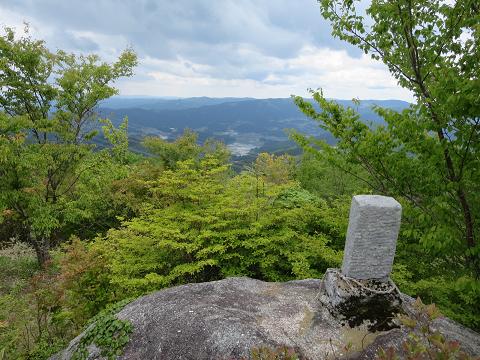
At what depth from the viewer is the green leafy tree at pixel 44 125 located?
45.5 ft

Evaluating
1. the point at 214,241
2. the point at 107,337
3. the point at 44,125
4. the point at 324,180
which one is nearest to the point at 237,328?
the point at 107,337

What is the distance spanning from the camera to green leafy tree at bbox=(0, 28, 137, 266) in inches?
546

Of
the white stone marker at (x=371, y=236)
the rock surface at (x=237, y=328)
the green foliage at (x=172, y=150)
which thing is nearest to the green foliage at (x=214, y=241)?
the rock surface at (x=237, y=328)

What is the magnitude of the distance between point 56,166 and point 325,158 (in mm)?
13785

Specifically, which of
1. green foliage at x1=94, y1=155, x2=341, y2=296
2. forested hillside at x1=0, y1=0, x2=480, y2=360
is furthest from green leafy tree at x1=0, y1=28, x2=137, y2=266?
green foliage at x1=94, y1=155, x2=341, y2=296

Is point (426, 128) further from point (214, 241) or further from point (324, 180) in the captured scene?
point (324, 180)

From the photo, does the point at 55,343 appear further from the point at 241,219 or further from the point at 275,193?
the point at 275,193

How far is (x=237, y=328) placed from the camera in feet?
17.8

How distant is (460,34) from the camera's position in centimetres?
574

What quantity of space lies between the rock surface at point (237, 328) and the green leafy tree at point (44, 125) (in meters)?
9.96

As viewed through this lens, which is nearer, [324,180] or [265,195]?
[265,195]

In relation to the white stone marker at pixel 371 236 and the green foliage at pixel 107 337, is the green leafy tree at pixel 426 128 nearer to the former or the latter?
the white stone marker at pixel 371 236

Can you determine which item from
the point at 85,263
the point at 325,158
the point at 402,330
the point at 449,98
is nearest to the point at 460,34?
the point at 449,98

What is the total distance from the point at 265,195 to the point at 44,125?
11108 mm
